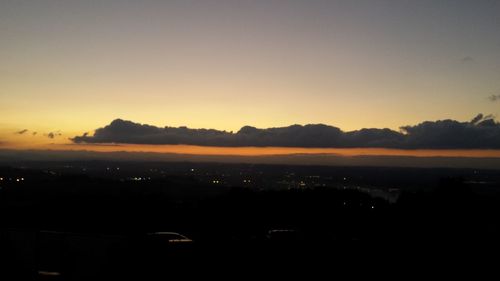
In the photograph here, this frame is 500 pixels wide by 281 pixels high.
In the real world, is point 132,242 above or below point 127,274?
above

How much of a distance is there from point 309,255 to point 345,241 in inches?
96.6

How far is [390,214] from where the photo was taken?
38.1 meters

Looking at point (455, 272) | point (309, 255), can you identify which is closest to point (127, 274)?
point (309, 255)

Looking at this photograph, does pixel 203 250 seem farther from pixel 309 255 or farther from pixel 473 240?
pixel 473 240

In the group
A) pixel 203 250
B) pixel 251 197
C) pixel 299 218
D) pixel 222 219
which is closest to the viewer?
pixel 203 250

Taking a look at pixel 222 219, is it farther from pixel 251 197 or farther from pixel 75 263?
pixel 75 263

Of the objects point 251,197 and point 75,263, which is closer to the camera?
point 75,263

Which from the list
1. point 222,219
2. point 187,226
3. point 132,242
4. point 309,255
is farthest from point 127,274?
point 222,219

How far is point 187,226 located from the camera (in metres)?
32.2

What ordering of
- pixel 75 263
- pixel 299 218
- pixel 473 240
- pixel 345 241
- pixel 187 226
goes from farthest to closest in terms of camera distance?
pixel 299 218
pixel 187 226
pixel 473 240
pixel 345 241
pixel 75 263

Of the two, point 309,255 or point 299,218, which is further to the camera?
point 299,218

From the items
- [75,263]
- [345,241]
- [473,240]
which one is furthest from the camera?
[473,240]

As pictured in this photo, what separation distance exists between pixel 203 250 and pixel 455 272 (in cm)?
719

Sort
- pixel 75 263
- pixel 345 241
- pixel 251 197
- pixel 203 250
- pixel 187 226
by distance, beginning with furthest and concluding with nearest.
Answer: pixel 251 197, pixel 187 226, pixel 345 241, pixel 203 250, pixel 75 263
